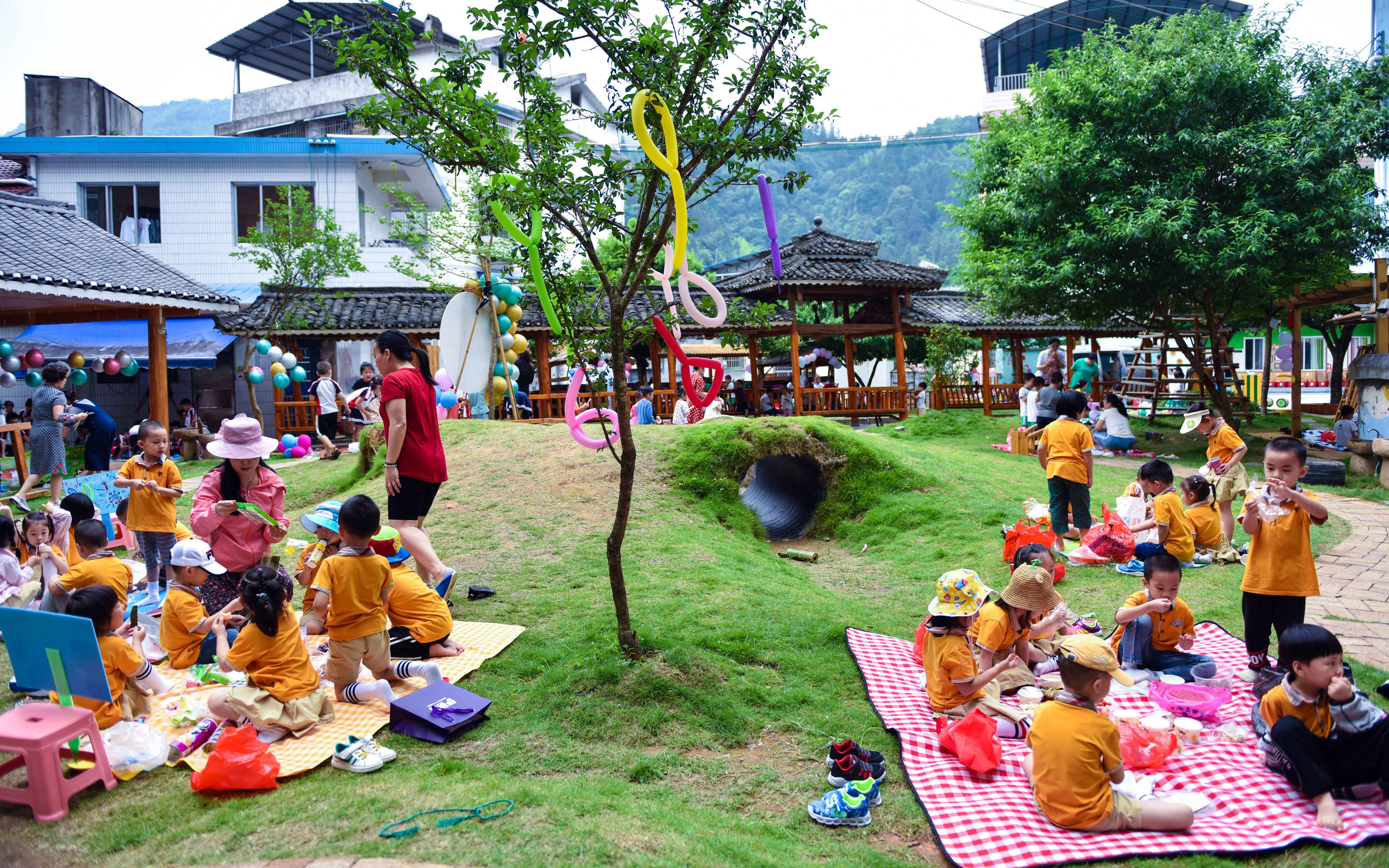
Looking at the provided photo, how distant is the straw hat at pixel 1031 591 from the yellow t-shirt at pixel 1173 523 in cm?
296

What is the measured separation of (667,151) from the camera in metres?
4.42

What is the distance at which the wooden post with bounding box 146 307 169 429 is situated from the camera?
9.27 m

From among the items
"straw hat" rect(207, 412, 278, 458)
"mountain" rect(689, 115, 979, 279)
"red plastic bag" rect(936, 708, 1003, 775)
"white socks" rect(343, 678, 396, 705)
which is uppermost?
"mountain" rect(689, 115, 979, 279)

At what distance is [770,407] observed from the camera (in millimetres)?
20531

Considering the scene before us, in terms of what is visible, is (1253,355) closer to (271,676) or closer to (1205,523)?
(1205,523)

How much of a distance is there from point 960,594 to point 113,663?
13.9 feet

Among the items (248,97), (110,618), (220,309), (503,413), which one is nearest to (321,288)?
(503,413)

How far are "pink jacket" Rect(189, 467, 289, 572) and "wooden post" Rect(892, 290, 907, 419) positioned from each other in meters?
16.8

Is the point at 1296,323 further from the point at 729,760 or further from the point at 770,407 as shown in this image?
the point at 729,760

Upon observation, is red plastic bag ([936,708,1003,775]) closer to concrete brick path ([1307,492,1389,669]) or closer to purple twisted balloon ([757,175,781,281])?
purple twisted balloon ([757,175,781,281])

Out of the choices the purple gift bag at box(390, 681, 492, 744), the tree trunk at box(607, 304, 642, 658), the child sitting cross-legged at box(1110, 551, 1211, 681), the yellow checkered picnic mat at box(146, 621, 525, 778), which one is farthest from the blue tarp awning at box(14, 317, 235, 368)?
the child sitting cross-legged at box(1110, 551, 1211, 681)

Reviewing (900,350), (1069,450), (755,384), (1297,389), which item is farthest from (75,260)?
(1297,389)

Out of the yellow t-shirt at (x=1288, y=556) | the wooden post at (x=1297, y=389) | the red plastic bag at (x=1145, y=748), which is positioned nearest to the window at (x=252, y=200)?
the wooden post at (x=1297, y=389)

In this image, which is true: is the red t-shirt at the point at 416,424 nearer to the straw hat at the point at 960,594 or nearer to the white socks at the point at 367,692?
the white socks at the point at 367,692
